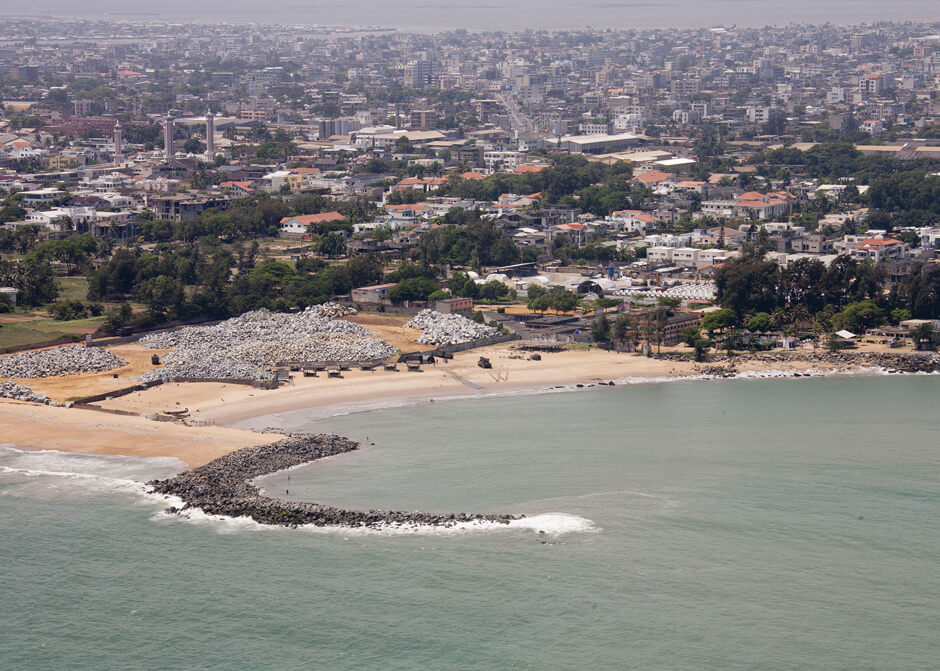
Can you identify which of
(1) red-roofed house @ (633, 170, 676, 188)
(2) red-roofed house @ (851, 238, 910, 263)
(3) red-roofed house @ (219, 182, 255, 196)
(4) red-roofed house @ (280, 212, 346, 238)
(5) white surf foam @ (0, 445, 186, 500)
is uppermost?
(5) white surf foam @ (0, 445, 186, 500)

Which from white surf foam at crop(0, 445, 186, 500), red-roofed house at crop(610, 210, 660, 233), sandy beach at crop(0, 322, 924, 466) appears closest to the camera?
white surf foam at crop(0, 445, 186, 500)

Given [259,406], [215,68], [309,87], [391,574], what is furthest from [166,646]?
[215,68]

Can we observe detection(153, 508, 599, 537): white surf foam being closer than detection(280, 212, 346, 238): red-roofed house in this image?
Yes

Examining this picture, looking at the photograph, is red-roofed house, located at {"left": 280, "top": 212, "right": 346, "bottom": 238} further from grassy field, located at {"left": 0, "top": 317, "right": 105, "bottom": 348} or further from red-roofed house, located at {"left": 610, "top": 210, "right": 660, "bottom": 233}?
grassy field, located at {"left": 0, "top": 317, "right": 105, "bottom": 348}

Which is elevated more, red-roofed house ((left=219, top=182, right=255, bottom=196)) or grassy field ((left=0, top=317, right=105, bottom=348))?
grassy field ((left=0, top=317, right=105, bottom=348))

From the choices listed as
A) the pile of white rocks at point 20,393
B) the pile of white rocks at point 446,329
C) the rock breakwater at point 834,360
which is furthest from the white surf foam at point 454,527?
the pile of white rocks at point 446,329

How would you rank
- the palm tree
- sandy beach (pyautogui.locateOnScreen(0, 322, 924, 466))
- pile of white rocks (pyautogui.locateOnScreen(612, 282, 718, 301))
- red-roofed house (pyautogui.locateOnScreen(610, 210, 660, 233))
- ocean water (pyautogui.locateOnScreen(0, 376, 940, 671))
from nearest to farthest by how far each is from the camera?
ocean water (pyautogui.locateOnScreen(0, 376, 940, 671)) < sandy beach (pyautogui.locateOnScreen(0, 322, 924, 466)) < the palm tree < pile of white rocks (pyautogui.locateOnScreen(612, 282, 718, 301)) < red-roofed house (pyautogui.locateOnScreen(610, 210, 660, 233))

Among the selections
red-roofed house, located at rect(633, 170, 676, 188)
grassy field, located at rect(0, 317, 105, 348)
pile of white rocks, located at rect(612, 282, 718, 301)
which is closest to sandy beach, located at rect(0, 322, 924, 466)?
grassy field, located at rect(0, 317, 105, 348)

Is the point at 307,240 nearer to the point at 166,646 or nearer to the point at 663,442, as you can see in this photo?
the point at 663,442
